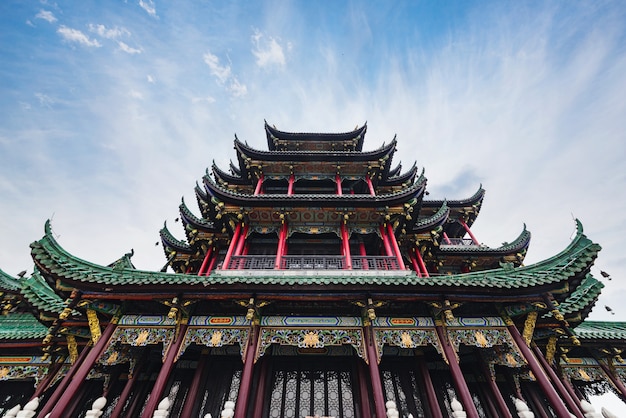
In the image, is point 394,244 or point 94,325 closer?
→ point 94,325

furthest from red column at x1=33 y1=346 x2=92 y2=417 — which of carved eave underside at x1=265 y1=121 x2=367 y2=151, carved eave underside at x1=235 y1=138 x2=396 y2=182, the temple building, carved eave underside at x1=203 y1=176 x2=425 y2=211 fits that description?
carved eave underside at x1=265 y1=121 x2=367 y2=151

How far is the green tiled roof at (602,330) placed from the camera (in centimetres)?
740

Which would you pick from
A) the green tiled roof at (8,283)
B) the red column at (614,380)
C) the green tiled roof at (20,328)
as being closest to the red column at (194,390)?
the green tiled roof at (20,328)

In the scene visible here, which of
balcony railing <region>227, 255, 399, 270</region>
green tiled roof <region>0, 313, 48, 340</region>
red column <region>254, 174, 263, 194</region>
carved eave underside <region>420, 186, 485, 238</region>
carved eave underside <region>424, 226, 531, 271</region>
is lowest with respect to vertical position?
green tiled roof <region>0, 313, 48, 340</region>

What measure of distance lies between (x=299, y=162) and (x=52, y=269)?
9.79m

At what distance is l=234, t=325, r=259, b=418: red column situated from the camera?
17.2 feet

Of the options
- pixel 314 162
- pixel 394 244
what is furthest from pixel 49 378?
pixel 314 162

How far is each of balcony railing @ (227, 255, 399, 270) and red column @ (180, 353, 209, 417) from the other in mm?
2958

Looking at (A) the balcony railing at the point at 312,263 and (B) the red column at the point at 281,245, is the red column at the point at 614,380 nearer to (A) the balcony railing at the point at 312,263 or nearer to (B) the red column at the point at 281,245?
(A) the balcony railing at the point at 312,263

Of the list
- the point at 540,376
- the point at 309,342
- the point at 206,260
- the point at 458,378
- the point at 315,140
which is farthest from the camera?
the point at 315,140

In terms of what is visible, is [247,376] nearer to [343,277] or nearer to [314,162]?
[343,277]

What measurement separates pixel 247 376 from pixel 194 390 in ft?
7.02

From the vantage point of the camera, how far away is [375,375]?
5637mm

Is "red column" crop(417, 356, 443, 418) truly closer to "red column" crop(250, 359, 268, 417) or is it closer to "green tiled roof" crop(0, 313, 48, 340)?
"red column" crop(250, 359, 268, 417)
